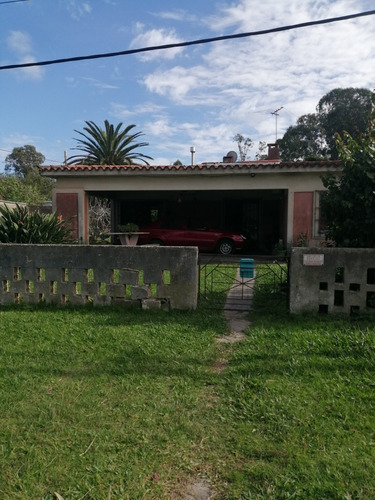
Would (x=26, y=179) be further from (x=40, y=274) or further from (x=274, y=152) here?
(x=40, y=274)

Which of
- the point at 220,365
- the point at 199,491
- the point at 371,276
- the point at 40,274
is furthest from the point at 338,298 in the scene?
the point at 40,274

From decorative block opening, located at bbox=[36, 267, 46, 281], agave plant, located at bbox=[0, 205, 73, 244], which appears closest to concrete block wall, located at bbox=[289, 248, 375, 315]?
decorative block opening, located at bbox=[36, 267, 46, 281]

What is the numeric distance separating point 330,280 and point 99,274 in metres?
3.57

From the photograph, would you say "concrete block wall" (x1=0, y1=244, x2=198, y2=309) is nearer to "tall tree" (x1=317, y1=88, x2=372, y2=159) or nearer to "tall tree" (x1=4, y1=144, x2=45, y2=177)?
"tall tree" (x1=317, y1=88, x2=372, y2=159)

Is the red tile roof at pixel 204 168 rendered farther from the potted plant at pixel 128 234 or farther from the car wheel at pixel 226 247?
the car wheel at pixel 226 247

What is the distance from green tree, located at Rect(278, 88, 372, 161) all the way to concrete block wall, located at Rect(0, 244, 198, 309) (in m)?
38.4

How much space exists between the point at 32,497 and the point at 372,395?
263 cm

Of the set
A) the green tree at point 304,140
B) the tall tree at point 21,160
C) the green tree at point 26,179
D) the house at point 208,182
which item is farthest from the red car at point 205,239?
the tall tree at point 21,160

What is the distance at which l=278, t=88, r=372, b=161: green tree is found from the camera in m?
39.8

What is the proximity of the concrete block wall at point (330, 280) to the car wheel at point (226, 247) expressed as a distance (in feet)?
26.7

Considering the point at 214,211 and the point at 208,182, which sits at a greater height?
the point at 208,182

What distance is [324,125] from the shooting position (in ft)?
139

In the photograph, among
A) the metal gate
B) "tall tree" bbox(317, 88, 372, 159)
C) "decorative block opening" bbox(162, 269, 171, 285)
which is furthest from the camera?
"tall tree" bbox(317, 88, 372, 159)

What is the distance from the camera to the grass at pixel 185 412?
2109 mm
